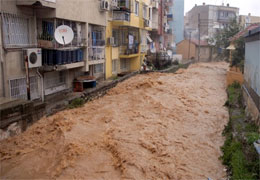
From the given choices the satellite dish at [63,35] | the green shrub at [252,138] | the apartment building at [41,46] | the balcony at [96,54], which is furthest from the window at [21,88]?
the green shrub at [252,138]

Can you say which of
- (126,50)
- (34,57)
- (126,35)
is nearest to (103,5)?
(126,50)

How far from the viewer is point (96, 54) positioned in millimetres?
18438

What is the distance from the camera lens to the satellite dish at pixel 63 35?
41.8 ft

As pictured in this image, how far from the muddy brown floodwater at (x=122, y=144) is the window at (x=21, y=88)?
5.73ft

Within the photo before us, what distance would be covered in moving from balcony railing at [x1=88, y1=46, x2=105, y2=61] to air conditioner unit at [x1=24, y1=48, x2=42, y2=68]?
17.4 ft

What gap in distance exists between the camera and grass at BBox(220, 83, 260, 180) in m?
6.79

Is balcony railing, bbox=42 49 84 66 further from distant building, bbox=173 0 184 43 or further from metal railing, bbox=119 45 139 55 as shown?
distant building, bbox=173 0 184 43

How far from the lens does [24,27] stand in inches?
473

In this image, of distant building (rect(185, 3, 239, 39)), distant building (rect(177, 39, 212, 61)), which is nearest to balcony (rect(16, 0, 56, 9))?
distant building (rect(177, 39, 212, 61))

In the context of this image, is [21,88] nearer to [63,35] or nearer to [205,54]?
[63,35]

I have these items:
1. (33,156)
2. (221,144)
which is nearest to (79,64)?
(33,156)

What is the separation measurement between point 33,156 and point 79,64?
7.79 meters

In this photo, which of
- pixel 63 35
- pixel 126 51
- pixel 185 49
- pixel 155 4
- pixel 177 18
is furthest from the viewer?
pixel 177 18

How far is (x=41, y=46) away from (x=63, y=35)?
113 centimetres
